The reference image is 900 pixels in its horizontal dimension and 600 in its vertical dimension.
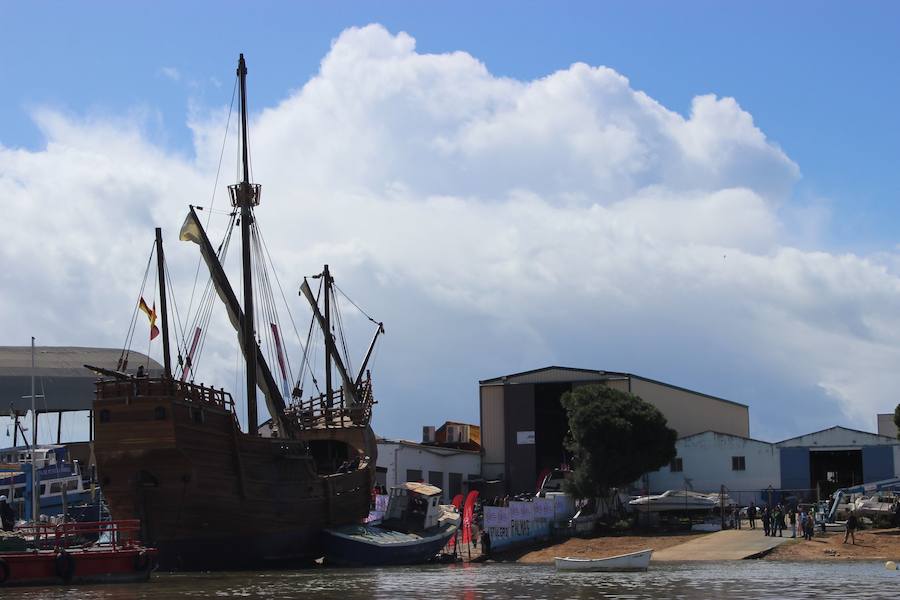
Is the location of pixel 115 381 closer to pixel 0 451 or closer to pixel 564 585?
pixel 564 585

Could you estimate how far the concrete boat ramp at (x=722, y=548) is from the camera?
169ft

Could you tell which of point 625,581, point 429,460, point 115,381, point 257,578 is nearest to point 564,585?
point 625,581

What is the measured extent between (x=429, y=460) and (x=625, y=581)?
4408 centimetres

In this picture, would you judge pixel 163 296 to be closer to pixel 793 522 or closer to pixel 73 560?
pixel 73 560

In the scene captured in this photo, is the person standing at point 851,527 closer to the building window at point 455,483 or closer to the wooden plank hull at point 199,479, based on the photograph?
the wooden plank hull at point 199,479

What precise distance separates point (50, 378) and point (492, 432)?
38556mm

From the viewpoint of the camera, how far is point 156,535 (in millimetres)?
45938

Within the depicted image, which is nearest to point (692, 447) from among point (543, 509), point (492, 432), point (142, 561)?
point (492, 432)

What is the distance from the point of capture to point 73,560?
1469 inches

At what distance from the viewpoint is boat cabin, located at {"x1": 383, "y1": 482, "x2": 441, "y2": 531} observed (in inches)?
2229

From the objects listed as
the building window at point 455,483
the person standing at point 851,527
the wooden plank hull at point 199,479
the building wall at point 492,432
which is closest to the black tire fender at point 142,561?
the wooden plank hull at point 199,479

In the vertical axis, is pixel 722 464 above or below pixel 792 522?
above

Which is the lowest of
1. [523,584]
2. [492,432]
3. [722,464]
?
[523,584]

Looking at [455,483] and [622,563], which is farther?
[455,483]
